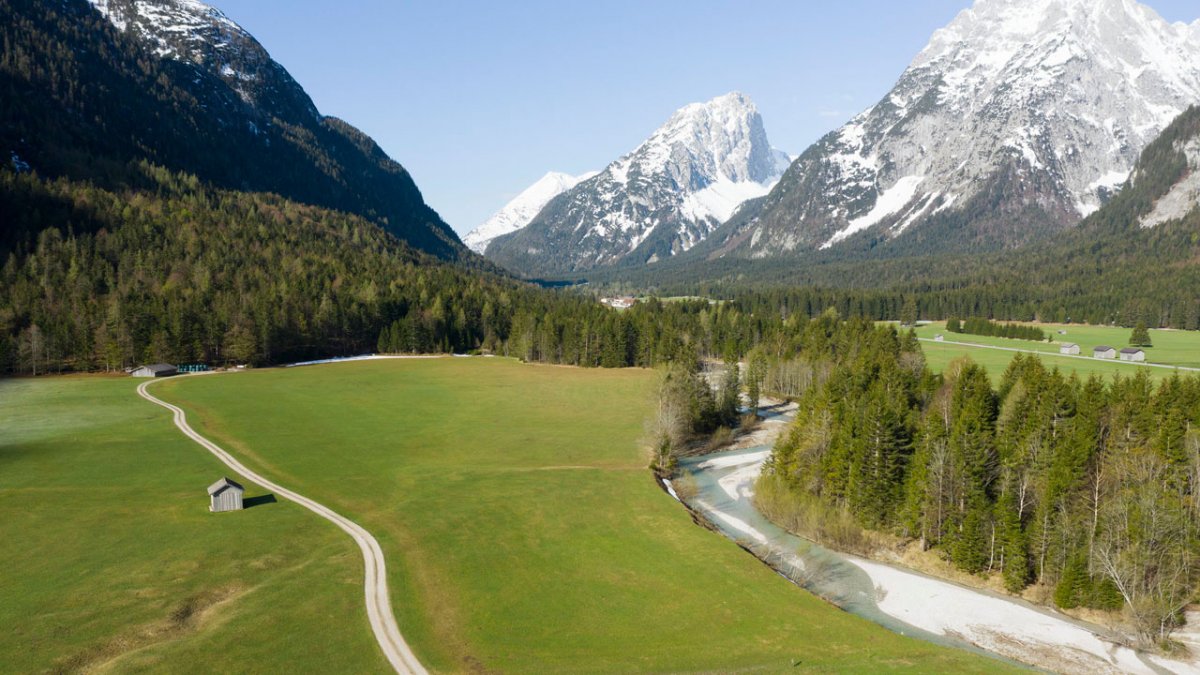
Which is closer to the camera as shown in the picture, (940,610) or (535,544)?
(940,610)

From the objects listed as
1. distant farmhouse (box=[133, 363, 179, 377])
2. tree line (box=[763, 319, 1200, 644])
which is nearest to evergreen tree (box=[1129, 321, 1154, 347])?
tree line (box=[763, 319, 1200, 644])

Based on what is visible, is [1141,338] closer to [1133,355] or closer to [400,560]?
[1133,355]

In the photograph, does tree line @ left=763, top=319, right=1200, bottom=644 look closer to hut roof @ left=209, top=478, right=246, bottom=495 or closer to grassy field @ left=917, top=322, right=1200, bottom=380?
hut roof @ left=209, top=478, right=246, bottom=495

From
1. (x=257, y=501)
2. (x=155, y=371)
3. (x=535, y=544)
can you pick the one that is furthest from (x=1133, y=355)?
(x=155, y=371)

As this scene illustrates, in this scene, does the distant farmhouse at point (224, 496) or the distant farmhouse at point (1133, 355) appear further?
the distant farmhouse at point (1133, 355)

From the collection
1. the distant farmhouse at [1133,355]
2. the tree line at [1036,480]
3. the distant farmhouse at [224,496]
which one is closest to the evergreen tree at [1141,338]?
the distant farmhouse at [1133,355]

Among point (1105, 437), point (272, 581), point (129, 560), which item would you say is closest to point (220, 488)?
point (129, 560)

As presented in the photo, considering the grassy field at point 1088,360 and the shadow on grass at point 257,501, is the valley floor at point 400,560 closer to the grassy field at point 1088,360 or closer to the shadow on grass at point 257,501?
the shadow on grass at point 257,501
